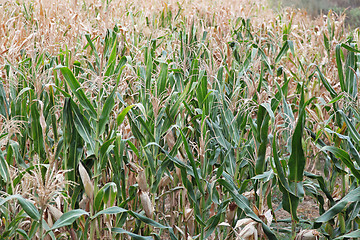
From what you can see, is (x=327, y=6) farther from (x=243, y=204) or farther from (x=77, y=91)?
(x=77, y=91)

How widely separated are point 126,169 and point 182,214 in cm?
48

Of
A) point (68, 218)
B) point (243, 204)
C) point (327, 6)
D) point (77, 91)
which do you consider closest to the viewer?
point (68, 218)

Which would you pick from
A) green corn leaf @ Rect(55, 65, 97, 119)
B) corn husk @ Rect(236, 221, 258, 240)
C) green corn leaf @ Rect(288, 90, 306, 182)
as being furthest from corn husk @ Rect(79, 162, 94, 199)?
Answer: green corn leaf @ Rect(288, 90, 306, 182)

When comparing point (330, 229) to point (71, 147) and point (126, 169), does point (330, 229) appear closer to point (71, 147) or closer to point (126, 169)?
point (126, 169)

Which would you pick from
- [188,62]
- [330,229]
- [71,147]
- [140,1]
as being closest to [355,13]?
[140,1]

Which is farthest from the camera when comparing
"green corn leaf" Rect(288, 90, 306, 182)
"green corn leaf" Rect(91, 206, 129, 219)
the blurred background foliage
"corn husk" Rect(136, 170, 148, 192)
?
the blurred background foliage

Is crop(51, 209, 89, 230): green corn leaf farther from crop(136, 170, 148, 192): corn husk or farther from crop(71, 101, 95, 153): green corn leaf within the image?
crop(136, 170, 148, 192): corn husk

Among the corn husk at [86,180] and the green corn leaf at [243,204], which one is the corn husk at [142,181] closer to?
the corn husk at [86,180]

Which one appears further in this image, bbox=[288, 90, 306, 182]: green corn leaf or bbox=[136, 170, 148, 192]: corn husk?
bbox=[136, 170, 148, 192]: corn husk

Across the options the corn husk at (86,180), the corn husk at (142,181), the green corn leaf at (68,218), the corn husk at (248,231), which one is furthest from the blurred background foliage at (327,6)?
the green corn leaf at (68,218)

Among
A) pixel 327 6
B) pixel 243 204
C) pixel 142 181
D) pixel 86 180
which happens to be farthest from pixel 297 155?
pixel 327 6

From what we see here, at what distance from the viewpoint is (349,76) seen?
2.89 m

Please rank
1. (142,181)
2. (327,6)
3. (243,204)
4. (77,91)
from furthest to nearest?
1. (327,6)
2. (142,181)
3. (243,204)
4. (77,91)

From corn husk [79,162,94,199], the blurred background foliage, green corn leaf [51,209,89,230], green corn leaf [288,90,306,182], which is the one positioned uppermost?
green corn leaf [288,90,306,182]
